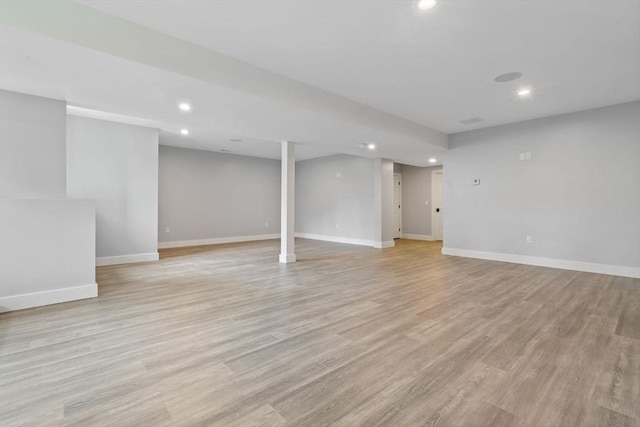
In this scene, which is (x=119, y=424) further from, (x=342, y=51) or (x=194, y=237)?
(x=194, y=237)

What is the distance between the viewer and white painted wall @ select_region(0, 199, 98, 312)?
314 centimetres

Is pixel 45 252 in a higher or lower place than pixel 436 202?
lower

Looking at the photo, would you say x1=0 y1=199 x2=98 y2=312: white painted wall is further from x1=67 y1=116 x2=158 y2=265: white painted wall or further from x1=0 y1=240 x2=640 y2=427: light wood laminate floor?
x1=67 y1=116 x2=158 y2=265: white painted wall

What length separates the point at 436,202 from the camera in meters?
9.41

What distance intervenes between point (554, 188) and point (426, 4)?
4712mm

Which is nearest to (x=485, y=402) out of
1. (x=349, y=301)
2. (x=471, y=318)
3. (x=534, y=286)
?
(x=471, y=318)

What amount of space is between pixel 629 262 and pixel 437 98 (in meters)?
4.02

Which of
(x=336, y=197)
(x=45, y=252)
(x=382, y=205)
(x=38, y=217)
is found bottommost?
(x=45, y=252)

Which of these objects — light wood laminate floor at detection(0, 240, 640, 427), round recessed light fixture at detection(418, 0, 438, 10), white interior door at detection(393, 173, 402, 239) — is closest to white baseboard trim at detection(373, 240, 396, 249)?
white interior door at detection(393, 173, 402, 239)

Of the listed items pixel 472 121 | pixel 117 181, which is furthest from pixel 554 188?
pixel 117 181

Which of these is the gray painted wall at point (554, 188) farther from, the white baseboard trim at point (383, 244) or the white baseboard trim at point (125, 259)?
the white baseboard trim at point (125, 259)

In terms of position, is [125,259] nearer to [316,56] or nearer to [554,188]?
[316,56]

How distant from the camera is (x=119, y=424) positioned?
4.84 feet

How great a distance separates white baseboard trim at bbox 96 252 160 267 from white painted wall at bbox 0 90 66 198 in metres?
2.31
